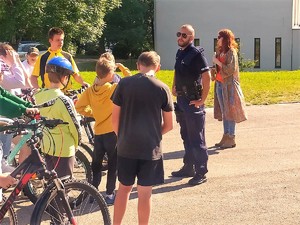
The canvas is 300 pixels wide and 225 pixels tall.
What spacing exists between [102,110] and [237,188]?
194cm

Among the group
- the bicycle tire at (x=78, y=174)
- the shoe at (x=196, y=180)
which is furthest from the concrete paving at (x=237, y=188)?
the bicycle tire at (x=78, y=174)

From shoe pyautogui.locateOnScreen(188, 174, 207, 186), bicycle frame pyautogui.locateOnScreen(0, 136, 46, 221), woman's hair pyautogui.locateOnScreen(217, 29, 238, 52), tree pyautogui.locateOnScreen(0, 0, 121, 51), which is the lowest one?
shoe pyautogui.locateOnScreen(188, 174, 207, 186)

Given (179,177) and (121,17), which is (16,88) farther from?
(121,17)

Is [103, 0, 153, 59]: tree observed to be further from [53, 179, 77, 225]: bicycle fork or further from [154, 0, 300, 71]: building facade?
[53, 179, 77, 225]: bicycle fork

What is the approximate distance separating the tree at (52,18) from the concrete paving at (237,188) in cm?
2032

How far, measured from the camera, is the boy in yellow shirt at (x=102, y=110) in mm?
5523

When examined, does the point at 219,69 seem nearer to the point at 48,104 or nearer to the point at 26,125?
the point at 48,104

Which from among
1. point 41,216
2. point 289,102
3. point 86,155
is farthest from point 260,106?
point 41,216

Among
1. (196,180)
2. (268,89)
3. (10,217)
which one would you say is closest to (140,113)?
(10,217)

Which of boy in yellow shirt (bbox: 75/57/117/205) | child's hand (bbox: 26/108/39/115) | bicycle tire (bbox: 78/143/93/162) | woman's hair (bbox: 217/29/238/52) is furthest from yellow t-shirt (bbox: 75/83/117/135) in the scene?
woman's hair (bbox: 217/29/238/52)

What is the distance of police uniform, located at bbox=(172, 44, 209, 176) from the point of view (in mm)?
6312

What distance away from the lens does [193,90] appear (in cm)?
645

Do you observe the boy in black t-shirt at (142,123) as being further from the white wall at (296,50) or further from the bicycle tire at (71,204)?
the white wall at (296,50)

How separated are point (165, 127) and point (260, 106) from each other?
8.51 meters
